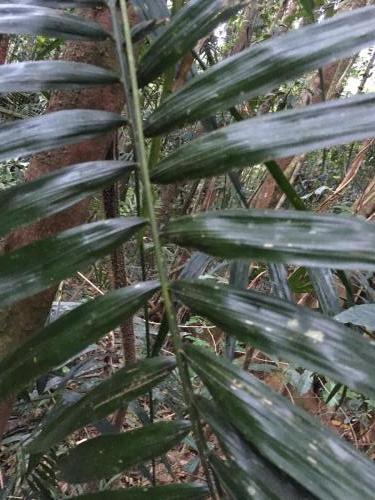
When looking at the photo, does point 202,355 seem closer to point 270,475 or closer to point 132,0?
point 270,475

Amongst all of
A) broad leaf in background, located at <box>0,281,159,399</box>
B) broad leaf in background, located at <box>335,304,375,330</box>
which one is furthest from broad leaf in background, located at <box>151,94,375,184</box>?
broad leaf in background, located at <box>335,304,375,330</box>

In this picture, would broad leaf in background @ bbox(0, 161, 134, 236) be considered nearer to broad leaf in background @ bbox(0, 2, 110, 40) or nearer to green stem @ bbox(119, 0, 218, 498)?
green stem @ bbox(119, 0, 218, 498)

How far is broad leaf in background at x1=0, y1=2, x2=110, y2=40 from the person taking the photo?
49cm

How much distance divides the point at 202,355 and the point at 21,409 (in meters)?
1.02

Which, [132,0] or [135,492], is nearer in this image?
[135,492]

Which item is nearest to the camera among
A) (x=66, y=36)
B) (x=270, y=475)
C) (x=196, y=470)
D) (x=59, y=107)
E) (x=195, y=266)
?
(x=270, y=475)

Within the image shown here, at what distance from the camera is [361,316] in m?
0.79

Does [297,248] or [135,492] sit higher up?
[297,248]

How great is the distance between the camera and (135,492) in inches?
15.3

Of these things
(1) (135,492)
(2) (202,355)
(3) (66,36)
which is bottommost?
(1) (135,492)

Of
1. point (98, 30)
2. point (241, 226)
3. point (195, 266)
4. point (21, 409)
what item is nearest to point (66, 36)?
point (98, 30)

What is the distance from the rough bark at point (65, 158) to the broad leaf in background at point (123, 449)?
0.30m

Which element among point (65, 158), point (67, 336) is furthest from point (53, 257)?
point (65, 158)

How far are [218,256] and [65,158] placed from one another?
0.35 metres
